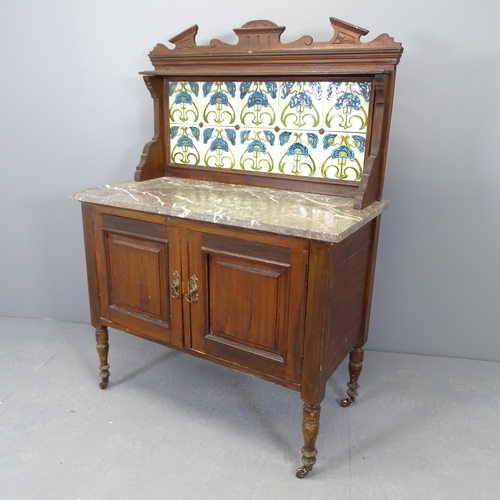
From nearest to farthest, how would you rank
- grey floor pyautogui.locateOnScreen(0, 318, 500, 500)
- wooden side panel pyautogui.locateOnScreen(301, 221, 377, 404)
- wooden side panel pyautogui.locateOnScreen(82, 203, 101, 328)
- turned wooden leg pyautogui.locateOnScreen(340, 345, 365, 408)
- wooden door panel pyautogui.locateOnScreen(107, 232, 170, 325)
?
wooden side panel pyautogui.locateOnScreen(301, 221, 377, 404), grey floor pyautogui.locateOnScreen(0, 318, 500, 500), wooden door panel pyautogui.locateOnScreen(107, 232, 170, 325), wooden side panel pyautogui.locateOnScreen(82, 203, 101, 328), turned wooden leg pyautogui.locateOnScreen(340, 345, 365, 408)

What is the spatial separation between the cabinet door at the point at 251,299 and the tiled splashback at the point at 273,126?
1.92 feet

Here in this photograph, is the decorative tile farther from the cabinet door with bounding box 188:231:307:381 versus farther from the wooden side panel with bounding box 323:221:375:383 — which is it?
the cabinet door with bounding box 188:231:307:381

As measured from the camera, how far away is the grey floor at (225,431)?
5.32 ft

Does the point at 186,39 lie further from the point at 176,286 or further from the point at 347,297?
the point at 347,297

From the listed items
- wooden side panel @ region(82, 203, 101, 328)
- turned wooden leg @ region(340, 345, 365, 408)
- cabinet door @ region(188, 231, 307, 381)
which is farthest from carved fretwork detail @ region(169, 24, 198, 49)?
turned wooden leg @ region(340, 345, 365, 408)

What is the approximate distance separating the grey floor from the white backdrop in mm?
350

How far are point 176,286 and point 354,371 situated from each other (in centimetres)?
87

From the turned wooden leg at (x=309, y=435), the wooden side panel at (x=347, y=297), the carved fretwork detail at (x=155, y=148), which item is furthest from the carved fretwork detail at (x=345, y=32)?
the turned wooden leg at (x=309, y=435)

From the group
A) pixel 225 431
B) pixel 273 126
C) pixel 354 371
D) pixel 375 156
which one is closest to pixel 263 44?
pixel 273 126

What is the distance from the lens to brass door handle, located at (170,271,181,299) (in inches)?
67.2

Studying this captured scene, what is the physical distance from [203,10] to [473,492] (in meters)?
2.22

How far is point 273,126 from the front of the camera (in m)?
1.98

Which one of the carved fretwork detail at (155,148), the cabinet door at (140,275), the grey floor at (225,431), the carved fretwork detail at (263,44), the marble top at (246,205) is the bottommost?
the grey floor at (225,431)

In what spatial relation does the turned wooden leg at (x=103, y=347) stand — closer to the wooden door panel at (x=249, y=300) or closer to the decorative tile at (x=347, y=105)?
the wooden door panel at (x=249, y=300)
